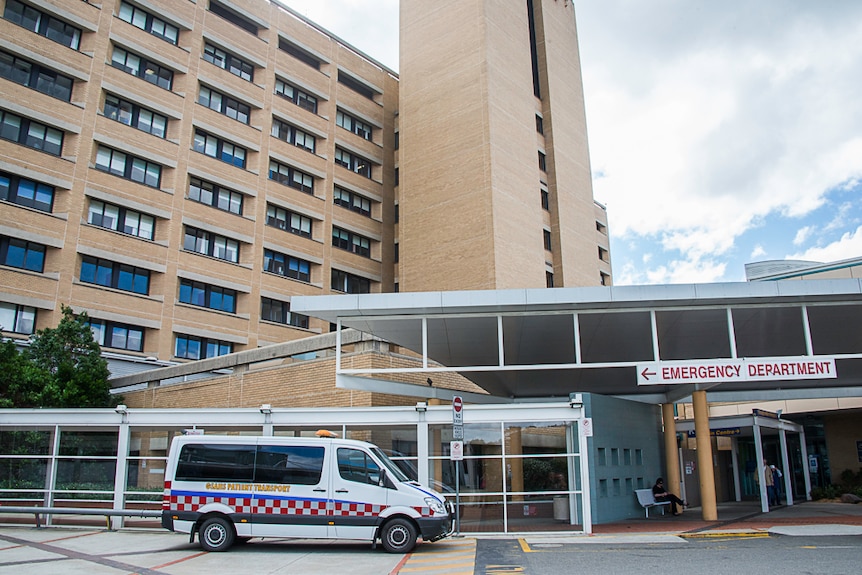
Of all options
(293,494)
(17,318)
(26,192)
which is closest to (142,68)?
(26,192)

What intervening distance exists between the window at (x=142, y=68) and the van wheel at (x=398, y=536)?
34631 millimetres

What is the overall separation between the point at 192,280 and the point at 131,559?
2998 cm

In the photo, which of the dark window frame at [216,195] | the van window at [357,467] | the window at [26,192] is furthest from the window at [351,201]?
the van window at [357,467]

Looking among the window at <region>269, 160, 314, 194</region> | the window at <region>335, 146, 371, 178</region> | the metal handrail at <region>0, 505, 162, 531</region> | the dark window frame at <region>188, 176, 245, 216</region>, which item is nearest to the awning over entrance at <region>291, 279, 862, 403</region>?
the metal handrail at <region>0, 505, 162, 531</region>

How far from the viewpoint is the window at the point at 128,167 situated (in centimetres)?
3791

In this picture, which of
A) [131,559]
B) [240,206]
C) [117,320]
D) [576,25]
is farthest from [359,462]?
[576,25]

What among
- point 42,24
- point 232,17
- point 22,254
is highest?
point 232,17

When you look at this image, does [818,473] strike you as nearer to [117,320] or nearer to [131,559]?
[131,559]

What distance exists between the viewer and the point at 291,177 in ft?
158

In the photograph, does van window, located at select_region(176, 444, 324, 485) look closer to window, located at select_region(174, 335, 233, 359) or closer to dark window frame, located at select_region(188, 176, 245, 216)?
window, located at select_region(174, 335, 233, 359)

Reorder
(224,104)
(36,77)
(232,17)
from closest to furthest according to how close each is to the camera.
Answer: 1. (36,77)
2. (224,104)
3. (232,17)

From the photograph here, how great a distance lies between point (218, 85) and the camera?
43.9 meters

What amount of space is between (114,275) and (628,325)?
93.5ft

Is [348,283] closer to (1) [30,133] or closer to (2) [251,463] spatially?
(1) [30,133]
